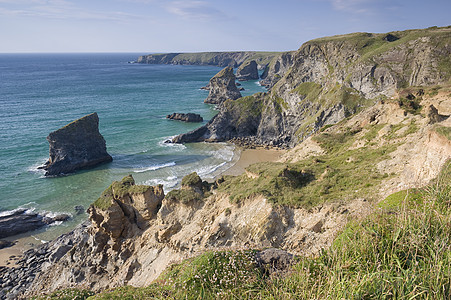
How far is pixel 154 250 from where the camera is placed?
69.6 feet

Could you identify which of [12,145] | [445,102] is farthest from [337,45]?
[12,145]

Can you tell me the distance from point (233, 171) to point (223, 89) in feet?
234

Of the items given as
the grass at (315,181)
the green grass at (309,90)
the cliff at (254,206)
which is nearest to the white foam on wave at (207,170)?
the cliff at (254,206)

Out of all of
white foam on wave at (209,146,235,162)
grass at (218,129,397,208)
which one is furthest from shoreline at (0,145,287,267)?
grass at (218,129,397,208)

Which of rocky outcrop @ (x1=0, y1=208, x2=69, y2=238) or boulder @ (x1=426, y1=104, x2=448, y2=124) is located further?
rocky outcrop @ (x1=0, y1=208, x2=69, y2=238)

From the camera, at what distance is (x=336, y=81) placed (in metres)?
68.6

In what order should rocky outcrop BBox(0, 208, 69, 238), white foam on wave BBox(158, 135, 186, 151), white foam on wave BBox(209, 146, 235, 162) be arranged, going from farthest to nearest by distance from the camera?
1. white foam on wave BBox(158, 135, 186, 151)
2. white foam on wave BBox(209, 146, 235, 162)
3. rocky outcrop BBox(0, 208, 69, 238)

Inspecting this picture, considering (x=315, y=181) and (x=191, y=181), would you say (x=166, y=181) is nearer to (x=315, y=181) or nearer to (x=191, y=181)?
(x=191, y=181)

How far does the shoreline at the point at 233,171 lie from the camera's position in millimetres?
32969

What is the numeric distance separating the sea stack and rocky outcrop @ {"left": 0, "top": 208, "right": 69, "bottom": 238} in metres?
14.2

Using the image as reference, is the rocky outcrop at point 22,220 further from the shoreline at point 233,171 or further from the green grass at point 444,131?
the green grass at point 444,131

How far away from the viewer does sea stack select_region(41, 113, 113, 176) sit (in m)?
54.9

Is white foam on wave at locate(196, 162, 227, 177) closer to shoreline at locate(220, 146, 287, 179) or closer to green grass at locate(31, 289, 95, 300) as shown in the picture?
shoreline at locate(220, 146, 287, 179)

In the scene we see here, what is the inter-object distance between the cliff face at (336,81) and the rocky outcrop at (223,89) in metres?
39.4
